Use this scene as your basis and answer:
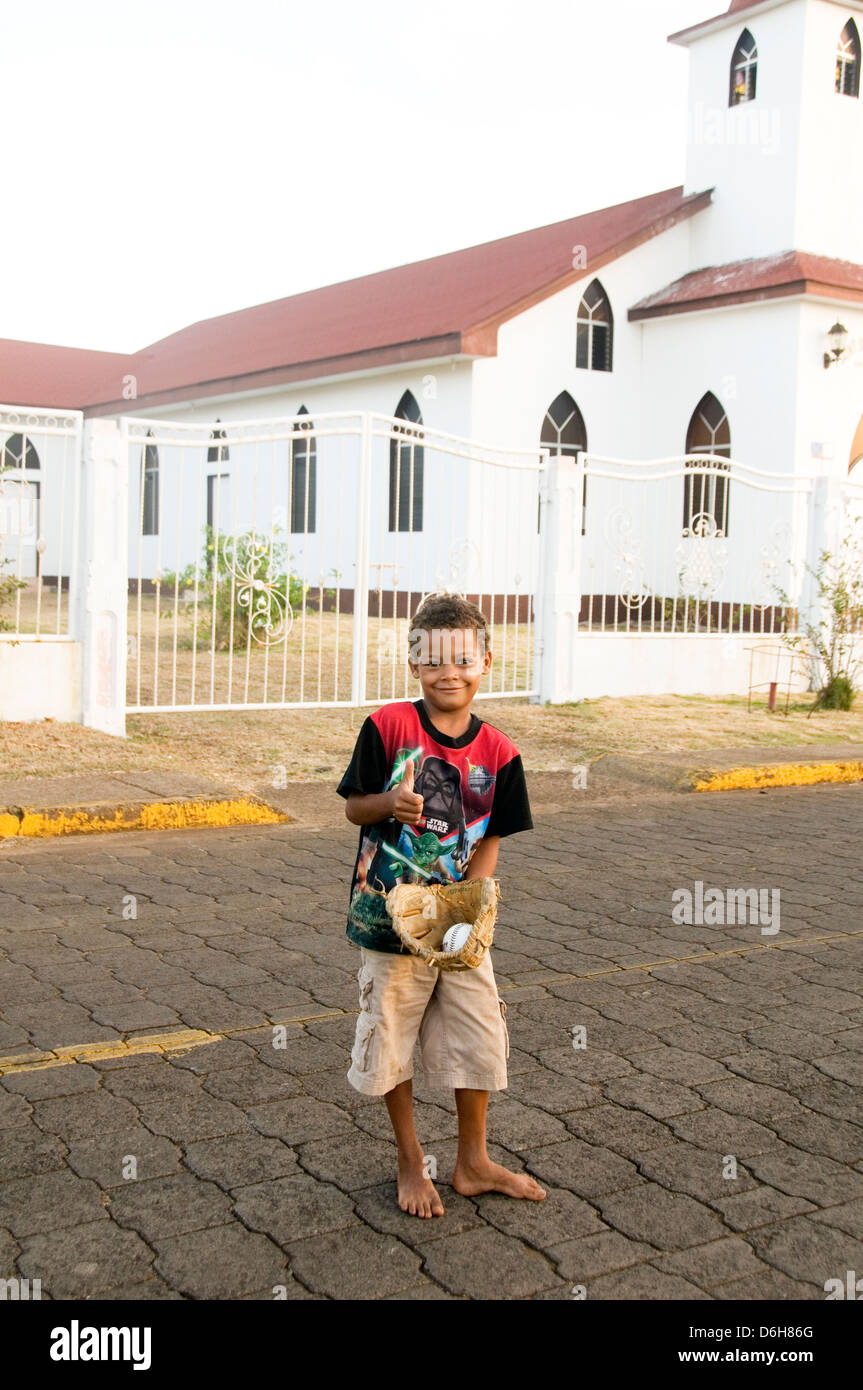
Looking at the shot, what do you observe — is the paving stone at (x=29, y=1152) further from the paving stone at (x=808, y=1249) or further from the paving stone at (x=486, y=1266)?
the paving stone at (x=808, y=1249)

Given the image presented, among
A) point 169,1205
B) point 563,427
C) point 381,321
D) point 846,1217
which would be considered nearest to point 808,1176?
point 846,1217

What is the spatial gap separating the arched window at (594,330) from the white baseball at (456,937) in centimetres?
1874

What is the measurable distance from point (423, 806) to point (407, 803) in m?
0.12

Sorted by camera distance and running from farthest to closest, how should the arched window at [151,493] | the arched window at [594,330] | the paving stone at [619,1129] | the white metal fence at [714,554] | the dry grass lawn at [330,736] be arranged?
the arched window at [151,493] < the arched window at [594,330] < the white metal fence at [714,554] < the dry grass lawn at [330,736] < the paving stone at [619,1129]

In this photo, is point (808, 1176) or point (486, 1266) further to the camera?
point (808, 1176)

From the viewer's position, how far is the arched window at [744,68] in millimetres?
21266

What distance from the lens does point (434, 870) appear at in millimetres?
3336

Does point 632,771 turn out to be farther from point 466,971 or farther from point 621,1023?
point 466,971

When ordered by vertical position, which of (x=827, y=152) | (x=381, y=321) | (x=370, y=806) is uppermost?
(x=827, y=152)

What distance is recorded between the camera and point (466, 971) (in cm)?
334

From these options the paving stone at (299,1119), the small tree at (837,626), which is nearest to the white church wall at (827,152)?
the small tree at (837,626)

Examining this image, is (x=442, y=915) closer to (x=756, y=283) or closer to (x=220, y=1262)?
(x=220, y=1262)

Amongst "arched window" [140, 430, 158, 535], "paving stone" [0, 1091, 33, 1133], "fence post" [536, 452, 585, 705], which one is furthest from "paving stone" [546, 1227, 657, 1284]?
"arched window" [140, 430, 158, 535]
